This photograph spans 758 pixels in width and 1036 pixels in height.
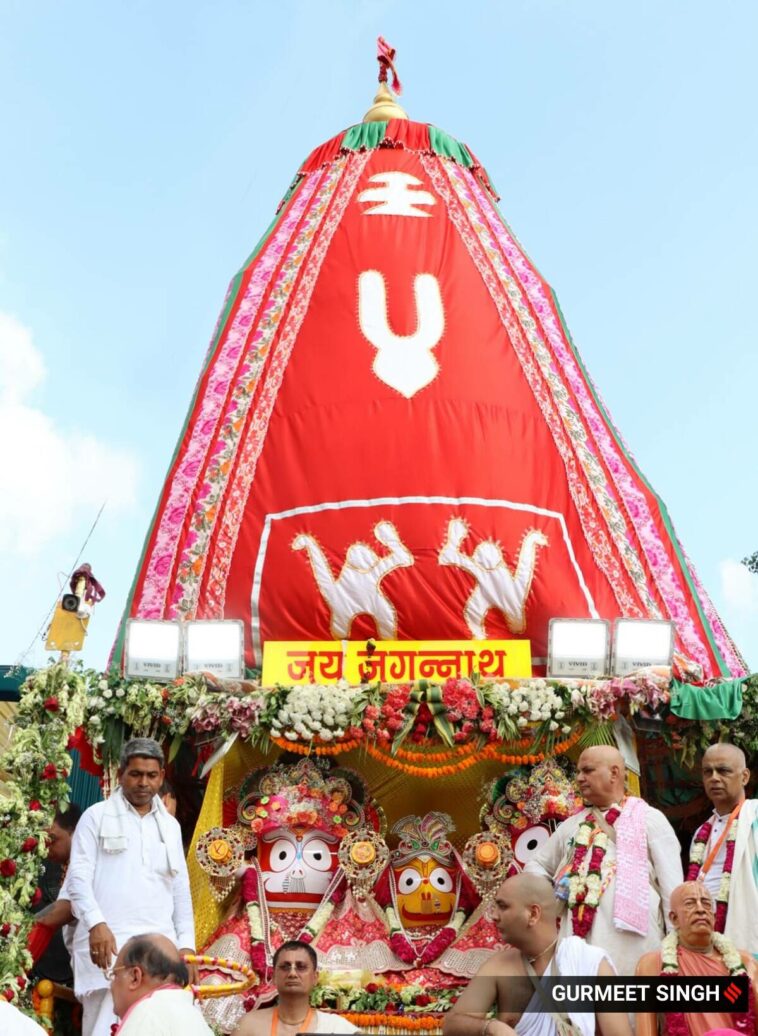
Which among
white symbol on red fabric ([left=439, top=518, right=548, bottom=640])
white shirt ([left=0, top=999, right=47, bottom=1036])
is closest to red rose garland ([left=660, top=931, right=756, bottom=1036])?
white shirt ([left=0, top=999, right=47, bottom=1036])

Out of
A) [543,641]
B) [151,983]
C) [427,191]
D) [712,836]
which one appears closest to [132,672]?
[543,641]

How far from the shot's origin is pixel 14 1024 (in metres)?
4.55

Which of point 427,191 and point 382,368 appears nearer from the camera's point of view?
point 382,368

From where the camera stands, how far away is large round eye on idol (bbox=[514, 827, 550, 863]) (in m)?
8.45

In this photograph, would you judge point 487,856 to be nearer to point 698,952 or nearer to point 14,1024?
point 698,952

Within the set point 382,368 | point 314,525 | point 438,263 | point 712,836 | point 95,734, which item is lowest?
point 712,836

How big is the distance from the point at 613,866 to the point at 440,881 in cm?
233

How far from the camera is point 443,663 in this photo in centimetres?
933

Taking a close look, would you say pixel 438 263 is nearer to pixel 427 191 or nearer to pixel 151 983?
pixel 427 191

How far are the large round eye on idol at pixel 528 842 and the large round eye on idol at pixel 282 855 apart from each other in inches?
55.0

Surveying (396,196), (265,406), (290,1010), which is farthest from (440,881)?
(396,196)

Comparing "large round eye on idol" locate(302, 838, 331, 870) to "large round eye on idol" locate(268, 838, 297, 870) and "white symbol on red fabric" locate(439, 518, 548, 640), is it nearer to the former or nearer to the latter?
"large round eye on idol" locate(268, 838, 297, 870)

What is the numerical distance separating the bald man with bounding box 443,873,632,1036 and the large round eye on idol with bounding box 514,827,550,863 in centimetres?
357

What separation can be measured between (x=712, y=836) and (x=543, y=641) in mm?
3456
